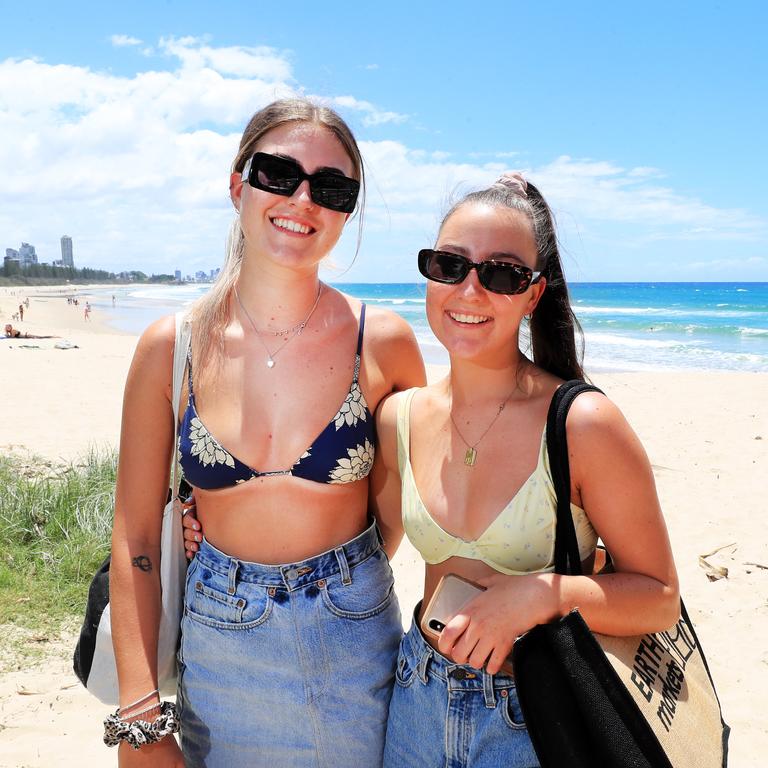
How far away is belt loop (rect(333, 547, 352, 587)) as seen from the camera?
201 centimetres

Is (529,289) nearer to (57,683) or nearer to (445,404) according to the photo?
(445,404)

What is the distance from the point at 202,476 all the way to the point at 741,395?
14303mm

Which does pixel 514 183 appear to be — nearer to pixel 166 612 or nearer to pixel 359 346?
pixel 359 346

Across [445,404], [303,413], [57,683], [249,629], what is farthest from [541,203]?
[57,683]

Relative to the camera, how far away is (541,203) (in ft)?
6.56

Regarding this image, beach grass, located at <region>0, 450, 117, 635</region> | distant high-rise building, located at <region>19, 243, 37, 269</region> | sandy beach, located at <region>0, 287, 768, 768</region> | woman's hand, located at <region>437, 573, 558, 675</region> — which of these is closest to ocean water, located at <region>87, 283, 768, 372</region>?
sandy beach, located at <region>0, 287, 768, 768</region>

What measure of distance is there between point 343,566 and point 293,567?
0.14 metres

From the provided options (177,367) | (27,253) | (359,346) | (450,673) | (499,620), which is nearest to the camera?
(499,620)

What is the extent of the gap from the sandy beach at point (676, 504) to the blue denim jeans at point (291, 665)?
181 cm

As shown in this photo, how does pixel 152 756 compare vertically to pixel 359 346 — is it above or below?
below

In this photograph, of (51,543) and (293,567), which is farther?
(51,543)

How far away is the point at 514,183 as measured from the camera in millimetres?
2004

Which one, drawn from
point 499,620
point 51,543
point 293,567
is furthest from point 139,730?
point 51,543

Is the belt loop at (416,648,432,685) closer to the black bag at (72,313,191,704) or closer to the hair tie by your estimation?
the black bag at (72,313,191,704)
